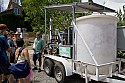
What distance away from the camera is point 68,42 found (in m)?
7.40

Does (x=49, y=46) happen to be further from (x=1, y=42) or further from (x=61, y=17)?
(x=61, y=17)

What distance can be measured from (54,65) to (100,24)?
253 centimetres

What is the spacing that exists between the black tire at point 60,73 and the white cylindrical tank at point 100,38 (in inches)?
41.5

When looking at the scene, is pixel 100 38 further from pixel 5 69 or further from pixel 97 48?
pixel 5 69

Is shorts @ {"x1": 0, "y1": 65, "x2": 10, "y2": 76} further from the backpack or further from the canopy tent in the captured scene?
the canopy tent

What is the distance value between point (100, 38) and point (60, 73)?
193cm

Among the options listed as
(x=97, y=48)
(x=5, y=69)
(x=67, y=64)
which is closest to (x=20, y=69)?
(x=5, y=69)

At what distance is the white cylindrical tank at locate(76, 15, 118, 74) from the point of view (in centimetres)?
576

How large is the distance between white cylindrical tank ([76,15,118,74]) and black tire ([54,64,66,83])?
3.46 feet

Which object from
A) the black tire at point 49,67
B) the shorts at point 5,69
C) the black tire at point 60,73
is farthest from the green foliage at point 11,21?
the shorts at point 5,69

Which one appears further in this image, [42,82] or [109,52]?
[42,82]

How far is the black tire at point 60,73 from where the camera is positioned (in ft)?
22.2

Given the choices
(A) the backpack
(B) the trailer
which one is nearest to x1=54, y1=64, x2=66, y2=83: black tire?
(B) the trailer

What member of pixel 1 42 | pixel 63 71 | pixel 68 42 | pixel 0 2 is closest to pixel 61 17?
pixel 68 42
